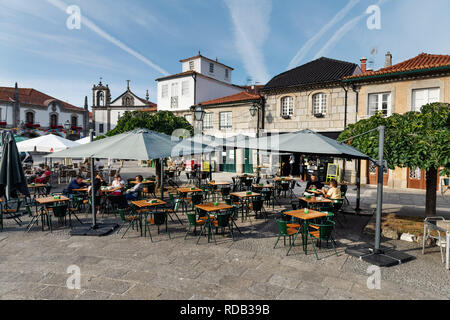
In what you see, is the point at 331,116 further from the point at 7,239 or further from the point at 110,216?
the point at 7,239

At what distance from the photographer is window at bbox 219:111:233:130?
23.0m

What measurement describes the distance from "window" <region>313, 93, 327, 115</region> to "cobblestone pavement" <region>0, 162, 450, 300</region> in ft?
40.3

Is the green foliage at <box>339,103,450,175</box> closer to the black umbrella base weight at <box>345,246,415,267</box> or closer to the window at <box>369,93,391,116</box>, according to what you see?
the black umbrella base weight at <box>345,246,415,267</box>

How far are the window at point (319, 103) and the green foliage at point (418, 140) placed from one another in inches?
418

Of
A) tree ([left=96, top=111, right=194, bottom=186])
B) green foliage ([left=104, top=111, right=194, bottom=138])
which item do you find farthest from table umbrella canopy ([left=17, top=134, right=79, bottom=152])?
green foliage ([left=104, top=111, right=194, bottom=138])

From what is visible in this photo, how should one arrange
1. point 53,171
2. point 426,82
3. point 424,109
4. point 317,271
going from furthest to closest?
1. point 53,171
2. point 426,82
3. point 424,109
4. point 317,271

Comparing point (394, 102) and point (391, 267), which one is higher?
point (394, 102)

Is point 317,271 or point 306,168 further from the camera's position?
point 306,168

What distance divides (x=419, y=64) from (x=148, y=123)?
607 inches

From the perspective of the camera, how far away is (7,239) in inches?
287

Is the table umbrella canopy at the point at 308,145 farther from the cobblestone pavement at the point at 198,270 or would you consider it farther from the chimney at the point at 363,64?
the chimney at the point at 363,64

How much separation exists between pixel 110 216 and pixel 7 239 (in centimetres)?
298

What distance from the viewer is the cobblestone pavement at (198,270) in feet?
15.1
